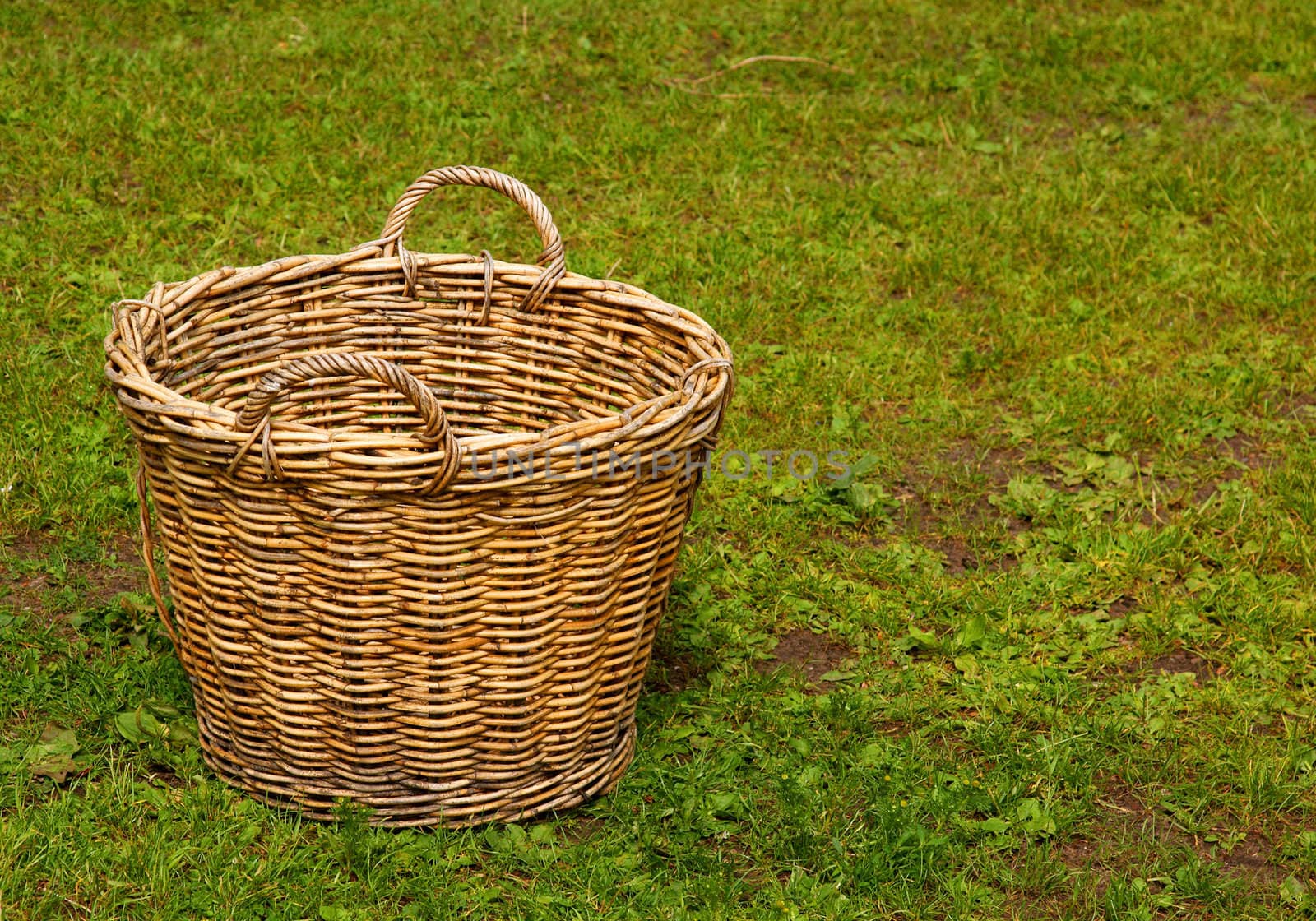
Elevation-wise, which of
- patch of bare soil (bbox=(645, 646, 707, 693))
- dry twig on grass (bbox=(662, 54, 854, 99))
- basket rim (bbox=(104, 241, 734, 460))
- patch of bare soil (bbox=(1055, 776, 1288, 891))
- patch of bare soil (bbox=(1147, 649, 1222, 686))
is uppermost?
basket rim (bbox=(104, 241, 734, 460))

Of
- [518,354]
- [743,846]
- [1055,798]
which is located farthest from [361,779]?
→ [1055,798]

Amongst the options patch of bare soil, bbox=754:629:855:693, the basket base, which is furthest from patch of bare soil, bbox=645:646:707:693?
the basket base

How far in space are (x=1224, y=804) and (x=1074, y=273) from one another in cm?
265

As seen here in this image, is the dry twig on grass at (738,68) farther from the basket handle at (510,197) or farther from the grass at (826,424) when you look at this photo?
the basket handle at (510,197)

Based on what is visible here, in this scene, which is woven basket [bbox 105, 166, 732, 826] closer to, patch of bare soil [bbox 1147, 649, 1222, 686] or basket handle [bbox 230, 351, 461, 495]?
basket handle [bbox 230, 351, 461, 495]

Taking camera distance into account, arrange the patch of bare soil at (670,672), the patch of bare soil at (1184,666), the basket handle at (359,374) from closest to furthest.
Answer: the basket handle at (359,374)
the patch of bare soil at (670,672)
the patch of bare soil at (1184,666)

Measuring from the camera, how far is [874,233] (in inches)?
215

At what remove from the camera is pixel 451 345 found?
350 cm

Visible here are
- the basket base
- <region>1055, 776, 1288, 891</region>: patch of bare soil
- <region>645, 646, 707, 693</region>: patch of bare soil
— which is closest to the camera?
the basket base

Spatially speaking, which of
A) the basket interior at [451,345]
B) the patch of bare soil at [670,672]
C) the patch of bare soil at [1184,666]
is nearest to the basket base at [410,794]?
the patch of bare soil at [670,672]

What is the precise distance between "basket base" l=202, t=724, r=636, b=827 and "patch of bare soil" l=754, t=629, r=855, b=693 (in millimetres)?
706

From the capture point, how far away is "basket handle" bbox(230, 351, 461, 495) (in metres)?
2.36

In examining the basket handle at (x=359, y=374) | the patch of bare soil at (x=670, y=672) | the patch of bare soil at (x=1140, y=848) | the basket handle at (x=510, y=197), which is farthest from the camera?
the patch of bare soil at (x=670, y=672)

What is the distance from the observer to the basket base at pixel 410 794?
2773mm
